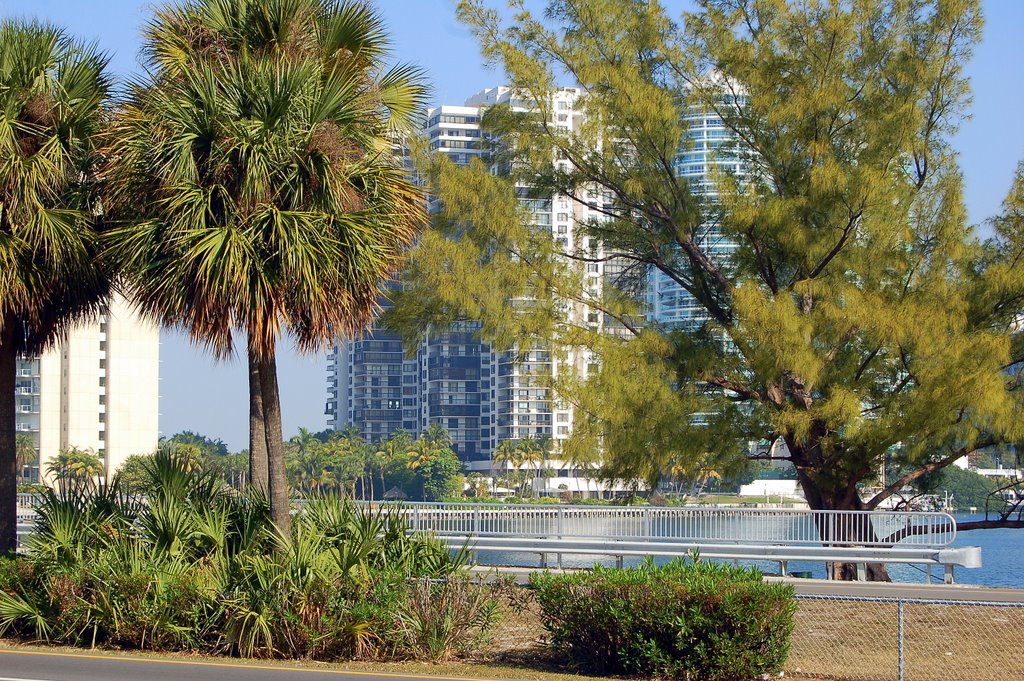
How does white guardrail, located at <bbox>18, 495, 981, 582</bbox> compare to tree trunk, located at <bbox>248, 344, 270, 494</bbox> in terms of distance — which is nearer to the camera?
tree trunk, located at <bbox>248, 344, 270, 494</bbox>

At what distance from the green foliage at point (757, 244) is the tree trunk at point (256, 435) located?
7.68 meters

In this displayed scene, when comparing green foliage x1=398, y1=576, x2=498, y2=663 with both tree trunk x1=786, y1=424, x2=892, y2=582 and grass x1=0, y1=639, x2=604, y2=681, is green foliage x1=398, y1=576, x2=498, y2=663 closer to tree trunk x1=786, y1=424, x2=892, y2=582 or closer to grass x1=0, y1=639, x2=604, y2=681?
grass x1=0, y1=639, x2=604, y2=681

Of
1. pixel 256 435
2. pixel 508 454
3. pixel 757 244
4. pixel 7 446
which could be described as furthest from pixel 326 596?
pixel 508 454

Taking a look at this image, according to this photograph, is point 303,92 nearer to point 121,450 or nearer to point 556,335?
point 556,335

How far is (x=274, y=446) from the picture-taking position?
49.4ft

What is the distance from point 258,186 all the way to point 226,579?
4.83 meters

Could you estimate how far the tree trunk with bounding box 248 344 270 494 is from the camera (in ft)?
51.6

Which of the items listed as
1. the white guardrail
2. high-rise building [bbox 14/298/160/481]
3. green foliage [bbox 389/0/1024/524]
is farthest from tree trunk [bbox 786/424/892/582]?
high-rise building [bbox 14/298/160/481]

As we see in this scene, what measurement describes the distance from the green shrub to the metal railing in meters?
8.31

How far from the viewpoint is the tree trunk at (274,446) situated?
14797 millimetres

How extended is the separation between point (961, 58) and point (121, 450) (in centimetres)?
11911

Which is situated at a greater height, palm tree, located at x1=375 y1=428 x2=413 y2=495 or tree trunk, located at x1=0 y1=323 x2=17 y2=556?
tree trunk, located at x1=0 y1=323 x2=17 y2=556

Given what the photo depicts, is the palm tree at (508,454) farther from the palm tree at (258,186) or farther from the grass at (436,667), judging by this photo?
the grass at (436,667)

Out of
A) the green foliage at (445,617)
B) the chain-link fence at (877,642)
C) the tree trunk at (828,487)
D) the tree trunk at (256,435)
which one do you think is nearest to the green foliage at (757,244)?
the tree trunk at (828,487)
